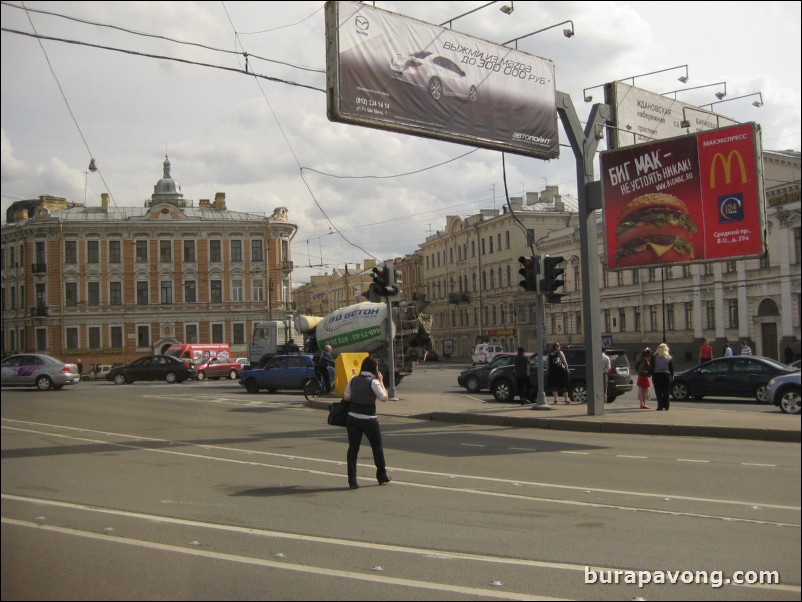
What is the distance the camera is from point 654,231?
12.8 meters

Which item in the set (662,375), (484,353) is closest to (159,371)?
(662,375)

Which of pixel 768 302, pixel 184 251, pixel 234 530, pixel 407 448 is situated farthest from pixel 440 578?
pixel 768 302

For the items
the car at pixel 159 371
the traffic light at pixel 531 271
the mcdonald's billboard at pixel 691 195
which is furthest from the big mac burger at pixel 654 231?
the car at pixel 159 371

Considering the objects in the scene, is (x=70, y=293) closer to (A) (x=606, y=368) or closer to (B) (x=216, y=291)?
(B) (x=216, y=291)

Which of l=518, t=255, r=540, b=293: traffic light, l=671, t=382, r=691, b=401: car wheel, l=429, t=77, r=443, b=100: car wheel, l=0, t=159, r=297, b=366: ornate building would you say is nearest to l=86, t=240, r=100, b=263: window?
l=0, t=159, r=297, b=366: ornate building

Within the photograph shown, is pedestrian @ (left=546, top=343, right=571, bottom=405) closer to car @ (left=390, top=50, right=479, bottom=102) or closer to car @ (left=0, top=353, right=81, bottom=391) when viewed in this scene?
car @ (left=390, top=50, right=479, bottom=102)

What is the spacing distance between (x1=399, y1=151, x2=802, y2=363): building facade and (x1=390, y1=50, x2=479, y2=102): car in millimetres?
9958

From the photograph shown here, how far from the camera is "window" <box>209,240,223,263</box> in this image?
637 inches

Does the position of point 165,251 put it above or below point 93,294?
above

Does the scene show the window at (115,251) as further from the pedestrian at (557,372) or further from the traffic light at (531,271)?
the pedestrian at (557,372)

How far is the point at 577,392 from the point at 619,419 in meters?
6.03

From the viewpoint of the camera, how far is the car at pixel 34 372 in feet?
14.6

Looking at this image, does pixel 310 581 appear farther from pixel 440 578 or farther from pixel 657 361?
pixel 657 361

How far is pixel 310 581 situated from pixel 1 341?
2622 mm
